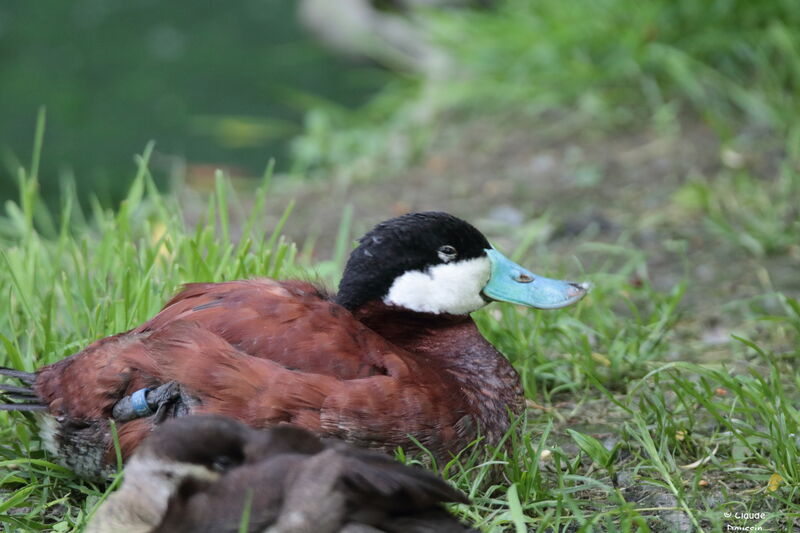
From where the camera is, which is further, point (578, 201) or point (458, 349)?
point (578, 201)

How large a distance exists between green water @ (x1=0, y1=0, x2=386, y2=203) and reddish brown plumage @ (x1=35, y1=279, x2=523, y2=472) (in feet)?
13.0

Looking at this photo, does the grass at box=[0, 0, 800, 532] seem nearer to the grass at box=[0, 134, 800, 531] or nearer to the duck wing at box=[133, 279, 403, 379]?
the grass at box=[0, 134, 800, 531]

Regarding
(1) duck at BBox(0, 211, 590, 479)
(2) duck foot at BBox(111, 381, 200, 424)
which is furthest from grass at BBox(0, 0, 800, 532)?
(2) duck foot at BBox(111, 381, 200, 424)

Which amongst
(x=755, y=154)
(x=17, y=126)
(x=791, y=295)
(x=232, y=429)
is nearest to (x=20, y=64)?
(x=17, y=126)

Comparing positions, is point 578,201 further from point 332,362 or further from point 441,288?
point 332,362

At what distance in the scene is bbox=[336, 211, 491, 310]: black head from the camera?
2639mm

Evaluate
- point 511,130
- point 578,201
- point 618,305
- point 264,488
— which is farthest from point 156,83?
point 264,488

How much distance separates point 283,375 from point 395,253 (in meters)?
0.50

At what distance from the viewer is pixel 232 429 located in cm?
199

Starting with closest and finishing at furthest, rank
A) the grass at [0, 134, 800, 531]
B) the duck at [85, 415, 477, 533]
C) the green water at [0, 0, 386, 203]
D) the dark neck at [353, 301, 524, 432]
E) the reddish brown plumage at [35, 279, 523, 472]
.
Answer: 1. the duck at [85, 415, 477, 533]
2. the reddish brown plumage at [35, 279, 523, 472]
3. the grass at [0, 134, 800, 531]
4. the dark neck at [353, 301, 524, 432]
5. the green water at [0, 0, 386, 203]

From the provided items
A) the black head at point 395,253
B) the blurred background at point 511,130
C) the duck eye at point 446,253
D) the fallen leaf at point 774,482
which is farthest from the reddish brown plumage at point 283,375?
the blurred background at point 511,130

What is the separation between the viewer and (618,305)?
3879mm

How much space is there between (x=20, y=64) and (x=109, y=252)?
6625 mm

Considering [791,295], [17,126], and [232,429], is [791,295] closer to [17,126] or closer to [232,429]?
[232,429]
